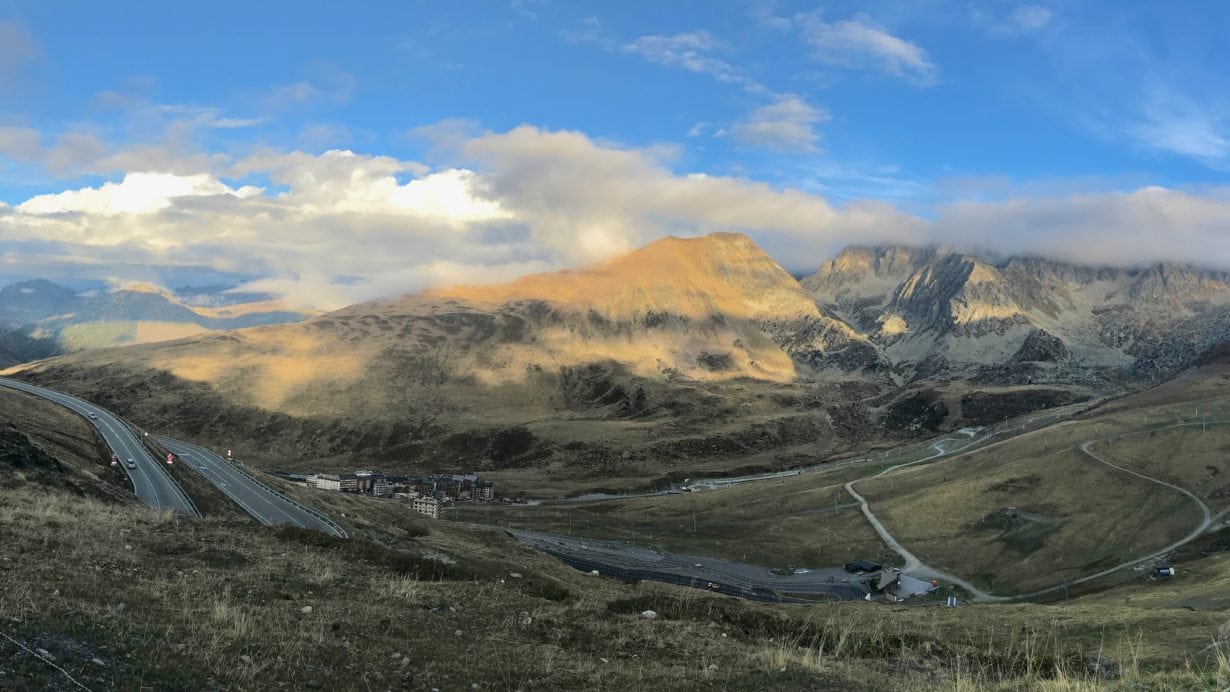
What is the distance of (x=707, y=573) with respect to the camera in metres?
125

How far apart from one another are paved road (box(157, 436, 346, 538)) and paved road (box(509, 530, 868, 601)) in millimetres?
52671

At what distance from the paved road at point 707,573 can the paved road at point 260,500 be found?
5267cm

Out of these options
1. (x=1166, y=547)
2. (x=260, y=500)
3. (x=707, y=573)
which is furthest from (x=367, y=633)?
(x=1166, y=547)

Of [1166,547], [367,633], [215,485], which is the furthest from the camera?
[1166,547]

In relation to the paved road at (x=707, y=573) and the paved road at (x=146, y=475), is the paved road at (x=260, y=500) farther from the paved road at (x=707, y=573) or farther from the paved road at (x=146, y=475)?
the paved road at (x=707, y=573)

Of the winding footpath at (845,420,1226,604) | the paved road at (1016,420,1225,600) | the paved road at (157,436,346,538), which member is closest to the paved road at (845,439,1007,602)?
the winding footpath at (845,420,1226,604)

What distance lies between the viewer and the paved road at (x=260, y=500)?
6606 centimetres

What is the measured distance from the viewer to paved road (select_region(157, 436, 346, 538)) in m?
66.1

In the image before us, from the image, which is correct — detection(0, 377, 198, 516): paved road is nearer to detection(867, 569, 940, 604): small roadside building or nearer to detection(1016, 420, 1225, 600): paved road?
detection(867, 569, 940, 604): small roadside building

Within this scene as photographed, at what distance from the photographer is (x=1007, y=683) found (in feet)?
52.2

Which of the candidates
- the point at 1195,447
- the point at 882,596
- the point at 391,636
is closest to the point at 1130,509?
the point at 1195,447

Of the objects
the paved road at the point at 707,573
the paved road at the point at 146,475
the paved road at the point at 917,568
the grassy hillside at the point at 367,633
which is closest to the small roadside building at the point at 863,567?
the paved road at the point at 707,573

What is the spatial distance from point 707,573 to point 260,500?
76.1 m

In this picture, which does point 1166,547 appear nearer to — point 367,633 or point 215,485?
point 367,633
